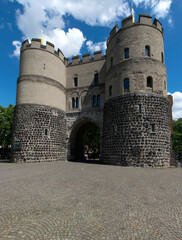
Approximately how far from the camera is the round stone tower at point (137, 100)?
49.7ft

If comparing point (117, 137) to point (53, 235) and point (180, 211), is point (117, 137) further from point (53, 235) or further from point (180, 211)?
point (53, 235)

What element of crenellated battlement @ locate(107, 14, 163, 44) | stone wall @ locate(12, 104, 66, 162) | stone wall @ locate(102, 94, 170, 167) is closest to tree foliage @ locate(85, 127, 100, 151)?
stone wall @ locate(12, 104, 66, 162)

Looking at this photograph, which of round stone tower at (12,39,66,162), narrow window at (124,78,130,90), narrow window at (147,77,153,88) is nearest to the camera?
narrow window at (147,77,153,88)

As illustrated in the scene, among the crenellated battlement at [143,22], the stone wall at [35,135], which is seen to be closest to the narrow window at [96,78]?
the crenellated battlement at [143,22]

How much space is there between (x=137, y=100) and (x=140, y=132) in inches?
122

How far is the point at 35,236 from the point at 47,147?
1653cm

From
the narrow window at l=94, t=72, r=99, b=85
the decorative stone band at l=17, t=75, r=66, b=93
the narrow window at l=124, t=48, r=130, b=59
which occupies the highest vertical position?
the narrow window at l=124, t=48, r=130, b=59

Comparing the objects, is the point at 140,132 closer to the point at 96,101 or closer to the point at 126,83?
the point at 126,83

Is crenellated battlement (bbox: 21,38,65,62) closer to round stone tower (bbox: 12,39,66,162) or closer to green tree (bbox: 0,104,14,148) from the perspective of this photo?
round stone tower (bbox: 12,39,66,162)

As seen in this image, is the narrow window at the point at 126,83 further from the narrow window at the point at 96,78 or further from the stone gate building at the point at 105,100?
the narrow window at the point at 96,78

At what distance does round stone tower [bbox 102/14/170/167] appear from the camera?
49.7ft

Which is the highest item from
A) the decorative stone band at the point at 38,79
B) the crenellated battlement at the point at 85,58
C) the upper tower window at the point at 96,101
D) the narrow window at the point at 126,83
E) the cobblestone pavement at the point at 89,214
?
the crenellated battlement at the point at 85,58

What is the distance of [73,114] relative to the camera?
2283 centimetres

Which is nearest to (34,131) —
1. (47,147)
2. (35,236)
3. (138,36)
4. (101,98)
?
(47,147)
